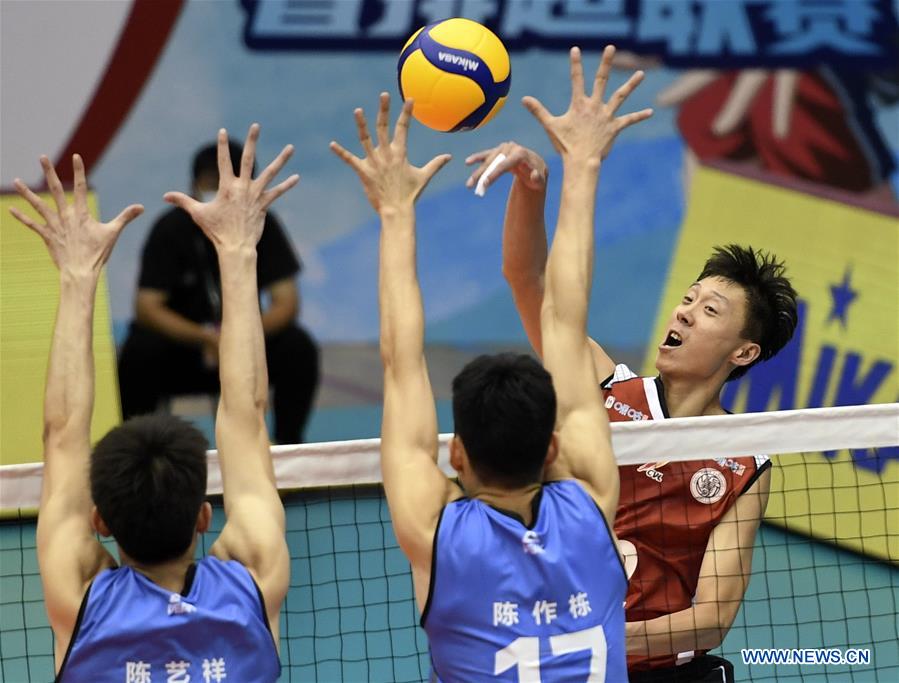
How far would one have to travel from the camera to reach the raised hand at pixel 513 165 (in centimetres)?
436

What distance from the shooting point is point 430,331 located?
12.0 metres

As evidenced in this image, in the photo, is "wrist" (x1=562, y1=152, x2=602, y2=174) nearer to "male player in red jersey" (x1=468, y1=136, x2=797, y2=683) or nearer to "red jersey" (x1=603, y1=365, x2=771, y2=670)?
"male player in red jersey" (x1=468, y1=136, x2=797, y2=683)

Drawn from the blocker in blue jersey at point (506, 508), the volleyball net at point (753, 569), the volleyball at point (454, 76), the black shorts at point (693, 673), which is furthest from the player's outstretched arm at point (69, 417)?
the black shorts at point (693, 673)

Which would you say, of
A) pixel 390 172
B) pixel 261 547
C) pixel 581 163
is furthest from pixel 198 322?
pixel 261 547

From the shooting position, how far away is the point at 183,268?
1108 cm

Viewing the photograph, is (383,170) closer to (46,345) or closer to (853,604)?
(853,604)

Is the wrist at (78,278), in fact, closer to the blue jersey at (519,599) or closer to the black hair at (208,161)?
the blue jersey at (519,599)

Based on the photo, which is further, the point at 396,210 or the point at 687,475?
the point at 687,475

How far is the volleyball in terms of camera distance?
5652 mm

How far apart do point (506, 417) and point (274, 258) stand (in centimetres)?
781

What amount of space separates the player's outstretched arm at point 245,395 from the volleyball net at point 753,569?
4.16 ft

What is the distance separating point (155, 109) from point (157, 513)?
28.5 feet

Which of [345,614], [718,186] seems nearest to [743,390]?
[718,186]

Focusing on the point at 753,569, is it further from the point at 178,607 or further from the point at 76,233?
the point at 178,607
